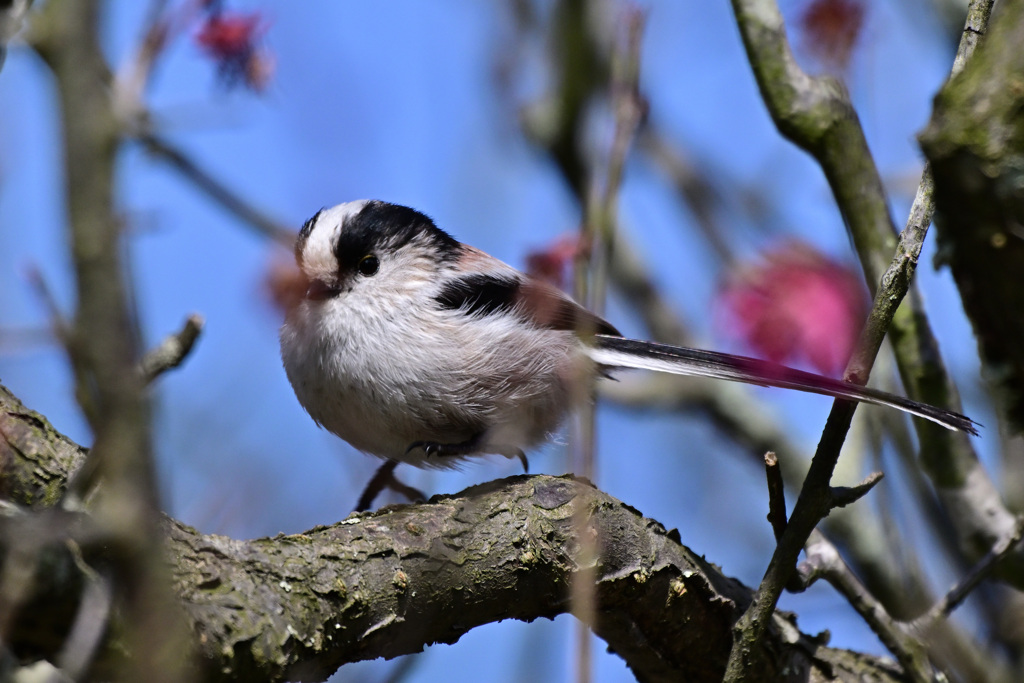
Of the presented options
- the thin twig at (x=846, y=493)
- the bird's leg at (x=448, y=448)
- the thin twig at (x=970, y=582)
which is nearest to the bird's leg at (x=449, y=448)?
the bird's leg at (x=448, y=448)

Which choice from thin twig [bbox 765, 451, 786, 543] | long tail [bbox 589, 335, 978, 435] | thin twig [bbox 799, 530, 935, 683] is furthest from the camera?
thin twig [bbox 799, 530, 935, 683]

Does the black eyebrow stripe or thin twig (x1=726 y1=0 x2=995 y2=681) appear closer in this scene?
thin twig (x1=726 y1=0 x2=995 y2=681)

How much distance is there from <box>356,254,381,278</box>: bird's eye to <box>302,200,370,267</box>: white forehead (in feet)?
0.34

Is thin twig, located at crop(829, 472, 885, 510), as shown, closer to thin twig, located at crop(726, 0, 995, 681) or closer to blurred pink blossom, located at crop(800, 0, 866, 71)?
thin twig, located at crop(726, 0, 995, 681)

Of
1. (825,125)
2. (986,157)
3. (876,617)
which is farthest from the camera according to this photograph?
(825,125)

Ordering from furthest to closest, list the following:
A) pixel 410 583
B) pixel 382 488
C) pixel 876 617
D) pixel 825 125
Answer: pixel 382 488
pixel 825 125
pixel 876 617
pixel 410 583

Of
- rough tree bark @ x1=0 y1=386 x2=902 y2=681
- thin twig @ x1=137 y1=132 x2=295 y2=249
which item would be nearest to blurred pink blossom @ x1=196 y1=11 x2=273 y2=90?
thin twig @ x1=137 y1=132 x2=295 y2=249

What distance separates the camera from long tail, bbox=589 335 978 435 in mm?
2184

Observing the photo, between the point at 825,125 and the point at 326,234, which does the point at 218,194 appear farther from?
the point at 825,125

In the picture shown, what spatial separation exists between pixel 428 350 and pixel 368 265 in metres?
0.48

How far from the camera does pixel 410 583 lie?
1869mm

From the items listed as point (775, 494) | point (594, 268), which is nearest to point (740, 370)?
point (775, 494)

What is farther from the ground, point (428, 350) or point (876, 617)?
point (428, 350)

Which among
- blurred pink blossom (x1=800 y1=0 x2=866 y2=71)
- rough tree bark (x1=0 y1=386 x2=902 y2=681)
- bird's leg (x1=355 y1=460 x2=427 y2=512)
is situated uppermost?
blurred pink blossom (x1=800 y1=0 x2=866 y2=71)
